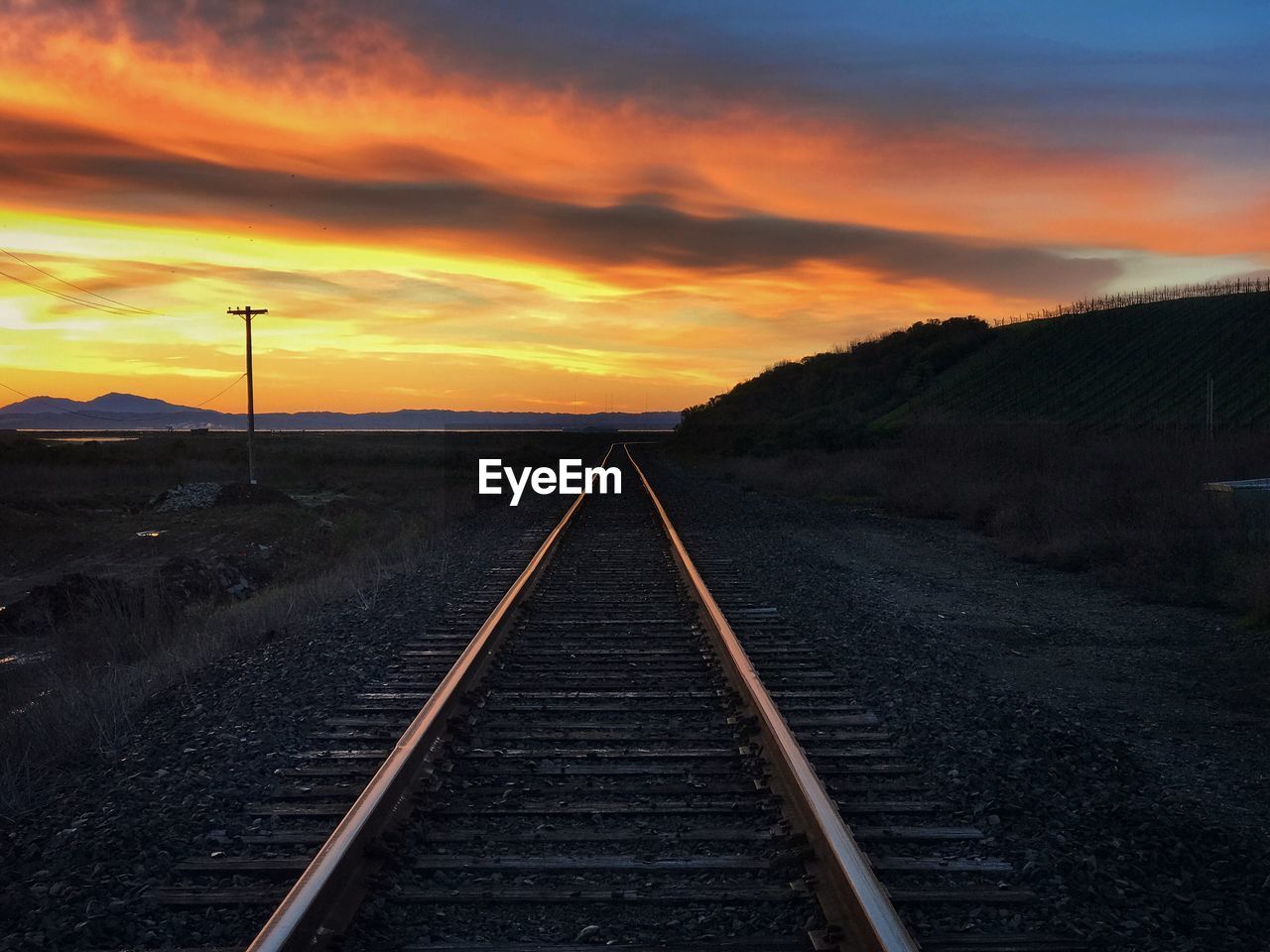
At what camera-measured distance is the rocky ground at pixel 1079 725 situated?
4.25 meters

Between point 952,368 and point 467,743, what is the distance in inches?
3417

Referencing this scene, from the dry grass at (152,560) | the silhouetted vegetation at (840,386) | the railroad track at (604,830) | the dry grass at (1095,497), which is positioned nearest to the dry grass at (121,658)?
the dry grass at (152,560)

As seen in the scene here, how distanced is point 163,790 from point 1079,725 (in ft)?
17.6

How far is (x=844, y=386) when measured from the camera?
3853 inches

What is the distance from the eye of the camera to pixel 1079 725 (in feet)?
22.0

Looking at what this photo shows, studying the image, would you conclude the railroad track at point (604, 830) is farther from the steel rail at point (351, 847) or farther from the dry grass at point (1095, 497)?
the dry grass at point (1095, 497)

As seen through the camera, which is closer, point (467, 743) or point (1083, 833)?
point (1083, 833)

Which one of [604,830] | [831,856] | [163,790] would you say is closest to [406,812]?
[604,830]

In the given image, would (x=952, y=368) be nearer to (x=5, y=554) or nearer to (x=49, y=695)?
(x=5, y=554)

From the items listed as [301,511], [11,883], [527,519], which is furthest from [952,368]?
[11,883]

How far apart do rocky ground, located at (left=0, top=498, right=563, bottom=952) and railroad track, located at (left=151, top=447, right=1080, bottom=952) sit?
0.21 meters

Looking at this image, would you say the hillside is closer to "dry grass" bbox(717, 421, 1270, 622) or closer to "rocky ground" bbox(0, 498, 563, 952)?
"dry grass" bbox(717, 421, 1270, 622)

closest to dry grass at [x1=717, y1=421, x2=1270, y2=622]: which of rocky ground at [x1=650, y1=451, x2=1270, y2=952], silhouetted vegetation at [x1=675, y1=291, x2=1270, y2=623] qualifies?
silhouetted vegetation at [x1=675, y1=291, x2=1270, y2=623]

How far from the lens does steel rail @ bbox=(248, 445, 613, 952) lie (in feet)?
11.5
